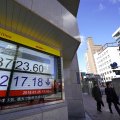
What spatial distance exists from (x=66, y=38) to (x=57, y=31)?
61cm

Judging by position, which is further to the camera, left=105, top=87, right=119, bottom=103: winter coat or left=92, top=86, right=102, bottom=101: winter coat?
left=92, top=86, right=102, bottom=101: winter coat

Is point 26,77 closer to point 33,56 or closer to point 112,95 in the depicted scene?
point 33,56

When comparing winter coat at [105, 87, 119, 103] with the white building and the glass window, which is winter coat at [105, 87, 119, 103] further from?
the white building

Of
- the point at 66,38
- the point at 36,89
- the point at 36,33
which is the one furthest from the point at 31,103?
the point at 66,38

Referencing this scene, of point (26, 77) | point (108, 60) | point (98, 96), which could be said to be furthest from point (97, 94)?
point (108, 60)

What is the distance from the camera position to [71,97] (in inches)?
309

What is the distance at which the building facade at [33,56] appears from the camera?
11.8 feet

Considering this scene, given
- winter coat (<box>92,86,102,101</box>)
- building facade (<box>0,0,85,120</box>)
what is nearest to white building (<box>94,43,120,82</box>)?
winter coat (<box>92,86,102,101</box>)

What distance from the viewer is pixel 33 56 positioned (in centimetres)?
455

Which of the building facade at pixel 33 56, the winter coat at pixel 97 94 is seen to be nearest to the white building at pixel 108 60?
the winter coat at pixel 97 94

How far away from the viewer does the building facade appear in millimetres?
3605

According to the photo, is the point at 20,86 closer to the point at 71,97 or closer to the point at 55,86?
the point at 55,86

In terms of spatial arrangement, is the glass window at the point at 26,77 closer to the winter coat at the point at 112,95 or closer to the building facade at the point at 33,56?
the building facade at the point at 33,56

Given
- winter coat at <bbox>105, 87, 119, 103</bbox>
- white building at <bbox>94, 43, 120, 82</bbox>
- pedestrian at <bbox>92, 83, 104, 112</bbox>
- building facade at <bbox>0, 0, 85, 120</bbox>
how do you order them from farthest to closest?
white building at <bbox>94, 43, 120, 82</bbox>, pedestrian at <bbox>92, 83, 104, 112</bbox>, winter coat at <bbox>105, 87, 119, 103</bbox>, building facade at <bbox>0, 0, 85, 120</bbox>
